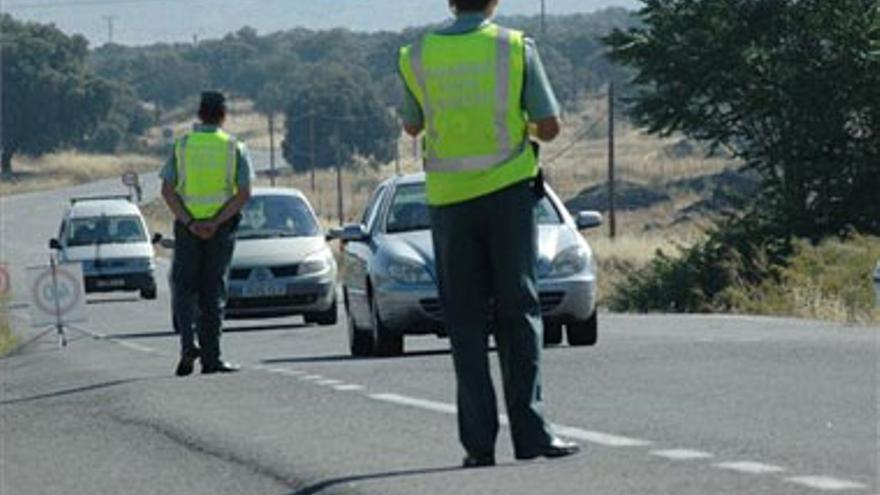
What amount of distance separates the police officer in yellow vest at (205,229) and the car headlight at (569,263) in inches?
115

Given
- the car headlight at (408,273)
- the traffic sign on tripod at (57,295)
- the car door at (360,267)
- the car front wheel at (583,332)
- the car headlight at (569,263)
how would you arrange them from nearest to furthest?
the car headlight at (569,263) → the car headlight at (408,273) → the car front wheel at (583,332) → the car door at (360,267) → the traffic sign on tripod at (57,295)

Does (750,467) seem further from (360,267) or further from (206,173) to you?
(360,267)

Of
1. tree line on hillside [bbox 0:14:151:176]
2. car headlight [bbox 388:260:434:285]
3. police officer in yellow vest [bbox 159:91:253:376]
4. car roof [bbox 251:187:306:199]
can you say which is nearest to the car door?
car headlight [bbox 388:260:434:285]

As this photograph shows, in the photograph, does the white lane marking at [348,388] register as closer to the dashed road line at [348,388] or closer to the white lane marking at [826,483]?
the dashed road line at [348,388]

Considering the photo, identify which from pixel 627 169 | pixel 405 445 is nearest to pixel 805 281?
pixel 405 445

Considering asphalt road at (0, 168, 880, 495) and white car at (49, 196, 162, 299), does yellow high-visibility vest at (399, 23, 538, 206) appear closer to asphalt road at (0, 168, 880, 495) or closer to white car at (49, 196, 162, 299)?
asphalt road at (0, 168, 880, 495)

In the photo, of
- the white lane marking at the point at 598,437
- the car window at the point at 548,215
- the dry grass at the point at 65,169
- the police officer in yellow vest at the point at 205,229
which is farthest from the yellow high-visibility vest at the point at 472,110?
the dry grass at the point at 65,169

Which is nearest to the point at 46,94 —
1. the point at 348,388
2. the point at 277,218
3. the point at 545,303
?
the point at 277,218

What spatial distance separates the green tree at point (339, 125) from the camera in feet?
530

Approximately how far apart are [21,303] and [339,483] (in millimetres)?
42577

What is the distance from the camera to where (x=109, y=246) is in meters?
50.2

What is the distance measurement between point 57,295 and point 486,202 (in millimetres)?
19296

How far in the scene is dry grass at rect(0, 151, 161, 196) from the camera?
16068 centimetres

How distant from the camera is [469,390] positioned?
1152 cm
